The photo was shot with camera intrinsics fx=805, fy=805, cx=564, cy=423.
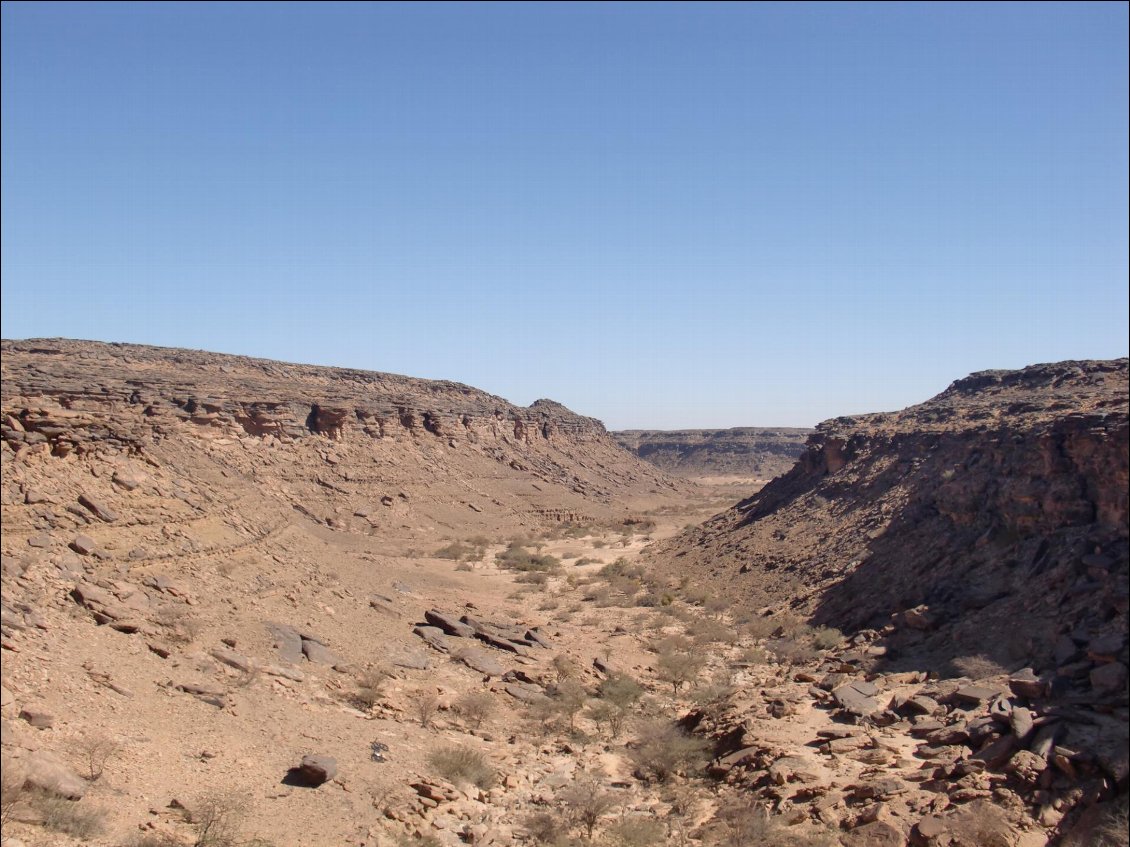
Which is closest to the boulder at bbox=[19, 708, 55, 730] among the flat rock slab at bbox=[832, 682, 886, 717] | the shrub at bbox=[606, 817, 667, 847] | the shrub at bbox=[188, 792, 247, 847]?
the shrub at bbox=[188, 792, 247, 847]

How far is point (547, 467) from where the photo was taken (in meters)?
67.0

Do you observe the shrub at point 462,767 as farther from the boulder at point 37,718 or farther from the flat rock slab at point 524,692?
the boulder at point 37,718

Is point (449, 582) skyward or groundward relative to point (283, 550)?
groundward

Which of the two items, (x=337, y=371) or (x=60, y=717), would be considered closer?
(x=60, y=717)

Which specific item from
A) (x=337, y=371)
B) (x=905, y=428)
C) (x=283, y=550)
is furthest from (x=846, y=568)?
(x=337, y=371)

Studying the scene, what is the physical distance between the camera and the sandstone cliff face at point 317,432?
36.0 metres

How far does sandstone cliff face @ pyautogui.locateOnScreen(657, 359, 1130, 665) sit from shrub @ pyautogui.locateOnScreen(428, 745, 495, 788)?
1049 centimetres

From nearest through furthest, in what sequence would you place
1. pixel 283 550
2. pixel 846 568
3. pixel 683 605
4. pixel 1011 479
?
pixel 283 550 < pixel 1011 479 < pixel 846 568 < pixel 683 605

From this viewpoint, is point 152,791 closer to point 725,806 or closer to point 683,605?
point 725,806

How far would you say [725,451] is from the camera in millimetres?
118938

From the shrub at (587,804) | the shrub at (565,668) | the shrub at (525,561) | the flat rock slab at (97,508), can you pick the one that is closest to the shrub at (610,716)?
the shrub at (565,668)

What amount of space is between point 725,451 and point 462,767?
109 meters

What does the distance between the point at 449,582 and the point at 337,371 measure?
124ft

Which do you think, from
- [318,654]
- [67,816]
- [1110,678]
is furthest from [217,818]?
[1110,678]
